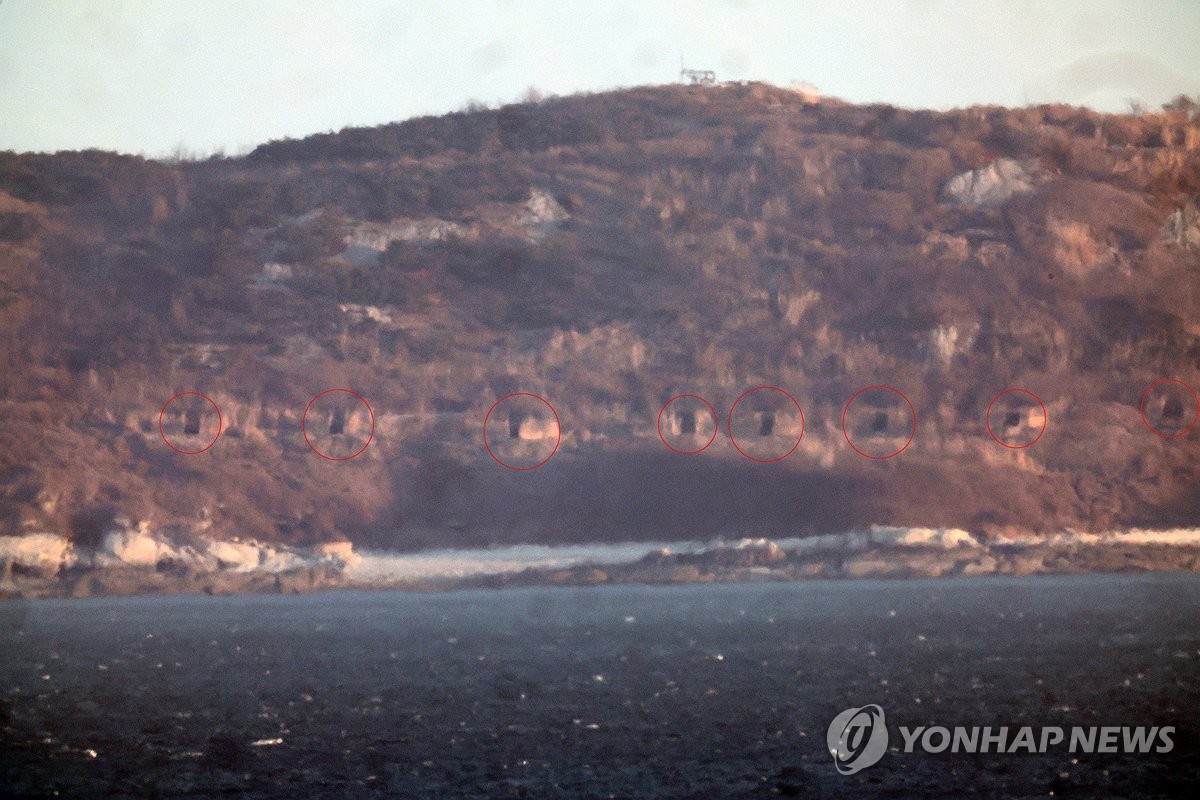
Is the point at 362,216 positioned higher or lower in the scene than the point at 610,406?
higher

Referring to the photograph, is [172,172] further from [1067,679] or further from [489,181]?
[1067,679]

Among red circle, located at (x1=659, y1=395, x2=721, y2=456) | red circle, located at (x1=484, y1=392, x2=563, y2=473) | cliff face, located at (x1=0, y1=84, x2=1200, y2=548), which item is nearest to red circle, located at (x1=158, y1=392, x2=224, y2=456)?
cliff face, located at (x1=0, y1=84, x2=1200, y2=548)

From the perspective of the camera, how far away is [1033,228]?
232 feet

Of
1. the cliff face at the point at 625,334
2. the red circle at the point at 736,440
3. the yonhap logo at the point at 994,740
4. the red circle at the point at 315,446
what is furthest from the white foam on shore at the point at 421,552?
the yonhap logo at the point at 994,740

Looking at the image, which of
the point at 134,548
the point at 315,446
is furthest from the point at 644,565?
the point at 134,548

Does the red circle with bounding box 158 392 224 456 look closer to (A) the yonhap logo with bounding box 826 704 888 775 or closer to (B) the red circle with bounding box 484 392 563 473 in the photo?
(B) the red circle with bounding box 484 392 563 473

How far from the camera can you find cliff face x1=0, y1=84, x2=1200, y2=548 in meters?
59.6

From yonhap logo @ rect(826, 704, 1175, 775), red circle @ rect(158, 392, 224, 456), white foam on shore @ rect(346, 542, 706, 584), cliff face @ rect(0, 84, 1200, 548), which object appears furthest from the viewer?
red circle @ rect(158, 392, 224, 456)

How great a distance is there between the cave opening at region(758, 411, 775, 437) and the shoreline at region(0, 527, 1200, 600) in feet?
24.0

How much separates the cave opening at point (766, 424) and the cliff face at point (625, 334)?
3.6 inches

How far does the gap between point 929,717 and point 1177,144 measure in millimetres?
59782

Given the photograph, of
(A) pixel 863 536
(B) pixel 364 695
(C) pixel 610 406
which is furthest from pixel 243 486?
(B) pixel 364 695

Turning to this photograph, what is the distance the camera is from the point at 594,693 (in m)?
31.3

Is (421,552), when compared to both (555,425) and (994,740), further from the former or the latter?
(994,740)
